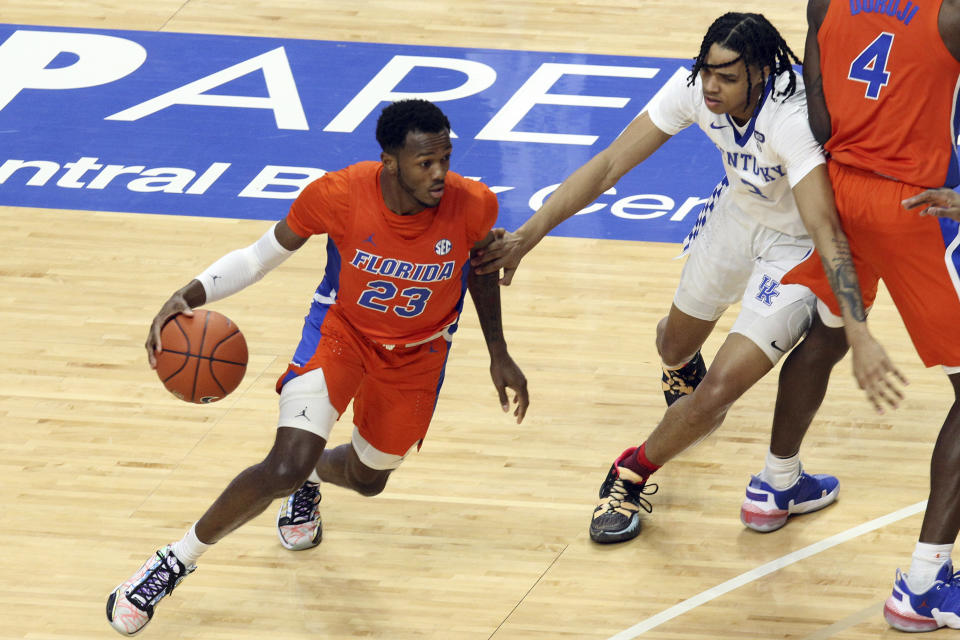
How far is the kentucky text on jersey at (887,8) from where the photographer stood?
4.52 meters

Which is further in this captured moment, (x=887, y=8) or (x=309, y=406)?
(x=309, y=406)

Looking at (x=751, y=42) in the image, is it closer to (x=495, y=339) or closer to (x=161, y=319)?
(x=495, y=339)

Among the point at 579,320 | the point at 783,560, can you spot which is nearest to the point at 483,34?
the point at 579,320

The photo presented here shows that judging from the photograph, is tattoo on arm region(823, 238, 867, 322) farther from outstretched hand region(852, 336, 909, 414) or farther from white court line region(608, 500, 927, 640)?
white court line region(608, 500, 927, 640)

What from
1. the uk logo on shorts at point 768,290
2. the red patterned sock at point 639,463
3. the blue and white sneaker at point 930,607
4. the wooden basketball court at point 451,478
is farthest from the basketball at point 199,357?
the blue and white sneaker at point 930,607

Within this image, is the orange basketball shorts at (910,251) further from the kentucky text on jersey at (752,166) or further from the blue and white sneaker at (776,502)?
the blue and white sneaker at (776,502)

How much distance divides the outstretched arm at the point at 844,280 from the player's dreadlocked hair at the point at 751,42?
1.29 feet

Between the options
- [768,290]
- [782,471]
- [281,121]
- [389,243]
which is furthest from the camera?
[281,121]

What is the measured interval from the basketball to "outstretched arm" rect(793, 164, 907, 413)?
6.66 ft

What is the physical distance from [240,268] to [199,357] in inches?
13.2

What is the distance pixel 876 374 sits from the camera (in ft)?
14.2

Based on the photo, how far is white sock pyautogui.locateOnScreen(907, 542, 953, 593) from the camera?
478 centimetres

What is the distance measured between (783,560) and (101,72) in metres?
6.22

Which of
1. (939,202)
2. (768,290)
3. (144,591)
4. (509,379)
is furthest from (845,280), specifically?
(144,591)
